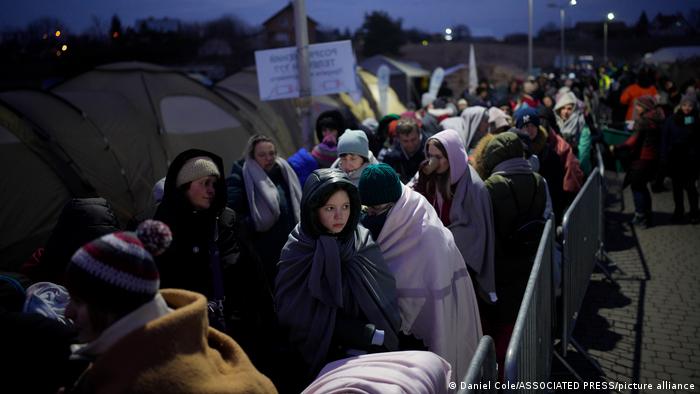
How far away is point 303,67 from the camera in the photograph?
22.7ft

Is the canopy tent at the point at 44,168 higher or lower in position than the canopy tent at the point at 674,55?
lower

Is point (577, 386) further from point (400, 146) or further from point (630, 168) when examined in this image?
point (630, 168)

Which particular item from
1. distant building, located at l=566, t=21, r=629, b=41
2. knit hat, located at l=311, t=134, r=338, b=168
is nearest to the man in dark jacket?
knit hat, located at l=311, t=134, r=338, b=168

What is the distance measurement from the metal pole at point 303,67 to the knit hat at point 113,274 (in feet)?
17.4

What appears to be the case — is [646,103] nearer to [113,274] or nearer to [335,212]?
[335,212]

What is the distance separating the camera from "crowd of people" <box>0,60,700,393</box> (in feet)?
5.54

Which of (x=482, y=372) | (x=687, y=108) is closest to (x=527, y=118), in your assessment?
(x=687, y=108)

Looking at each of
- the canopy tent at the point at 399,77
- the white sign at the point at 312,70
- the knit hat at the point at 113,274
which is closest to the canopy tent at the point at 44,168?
the white sign at the point at 312,70

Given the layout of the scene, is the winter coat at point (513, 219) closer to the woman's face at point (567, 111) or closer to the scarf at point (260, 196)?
the scarf at point (260, 196)

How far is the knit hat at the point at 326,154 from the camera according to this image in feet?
22.1

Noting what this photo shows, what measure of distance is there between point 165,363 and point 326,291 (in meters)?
1.44

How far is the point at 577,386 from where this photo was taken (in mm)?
4582

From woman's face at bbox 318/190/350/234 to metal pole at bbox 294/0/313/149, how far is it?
4.03m

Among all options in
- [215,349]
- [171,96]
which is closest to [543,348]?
[215,349]
